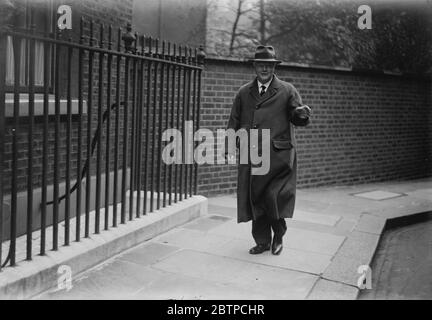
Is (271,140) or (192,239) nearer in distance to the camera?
(271,140)

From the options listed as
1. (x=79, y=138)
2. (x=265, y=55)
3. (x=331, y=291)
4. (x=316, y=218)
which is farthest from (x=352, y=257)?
(x=79, y=138)

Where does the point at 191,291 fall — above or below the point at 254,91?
below

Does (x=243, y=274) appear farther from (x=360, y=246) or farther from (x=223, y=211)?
(x=223, y=211)

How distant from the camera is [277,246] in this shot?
5004mm

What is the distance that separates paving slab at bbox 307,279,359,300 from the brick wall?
12.9 feet

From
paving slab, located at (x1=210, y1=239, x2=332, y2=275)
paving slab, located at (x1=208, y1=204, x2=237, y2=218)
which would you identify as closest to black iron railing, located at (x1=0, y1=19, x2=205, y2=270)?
paving slab, located at (x1=208, y1=204, x2=237, y2=218)

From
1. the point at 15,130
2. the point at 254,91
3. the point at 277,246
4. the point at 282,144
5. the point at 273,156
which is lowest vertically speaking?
the point at 277,246

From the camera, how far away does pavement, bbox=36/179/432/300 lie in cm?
398

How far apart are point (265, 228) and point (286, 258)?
334 mm

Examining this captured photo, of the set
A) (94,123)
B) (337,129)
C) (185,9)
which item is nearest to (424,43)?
(337,129)

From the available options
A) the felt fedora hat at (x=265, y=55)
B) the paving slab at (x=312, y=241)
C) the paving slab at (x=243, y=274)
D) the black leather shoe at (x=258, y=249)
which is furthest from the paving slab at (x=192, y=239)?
the felt fedora hat at (x=265, y=55)

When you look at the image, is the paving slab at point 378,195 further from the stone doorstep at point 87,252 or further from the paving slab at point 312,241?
the stone doorstep at point 87,252

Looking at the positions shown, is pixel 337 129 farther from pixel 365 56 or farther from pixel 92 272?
pixel 92 272

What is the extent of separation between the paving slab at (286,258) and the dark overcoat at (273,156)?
1.18 ft
